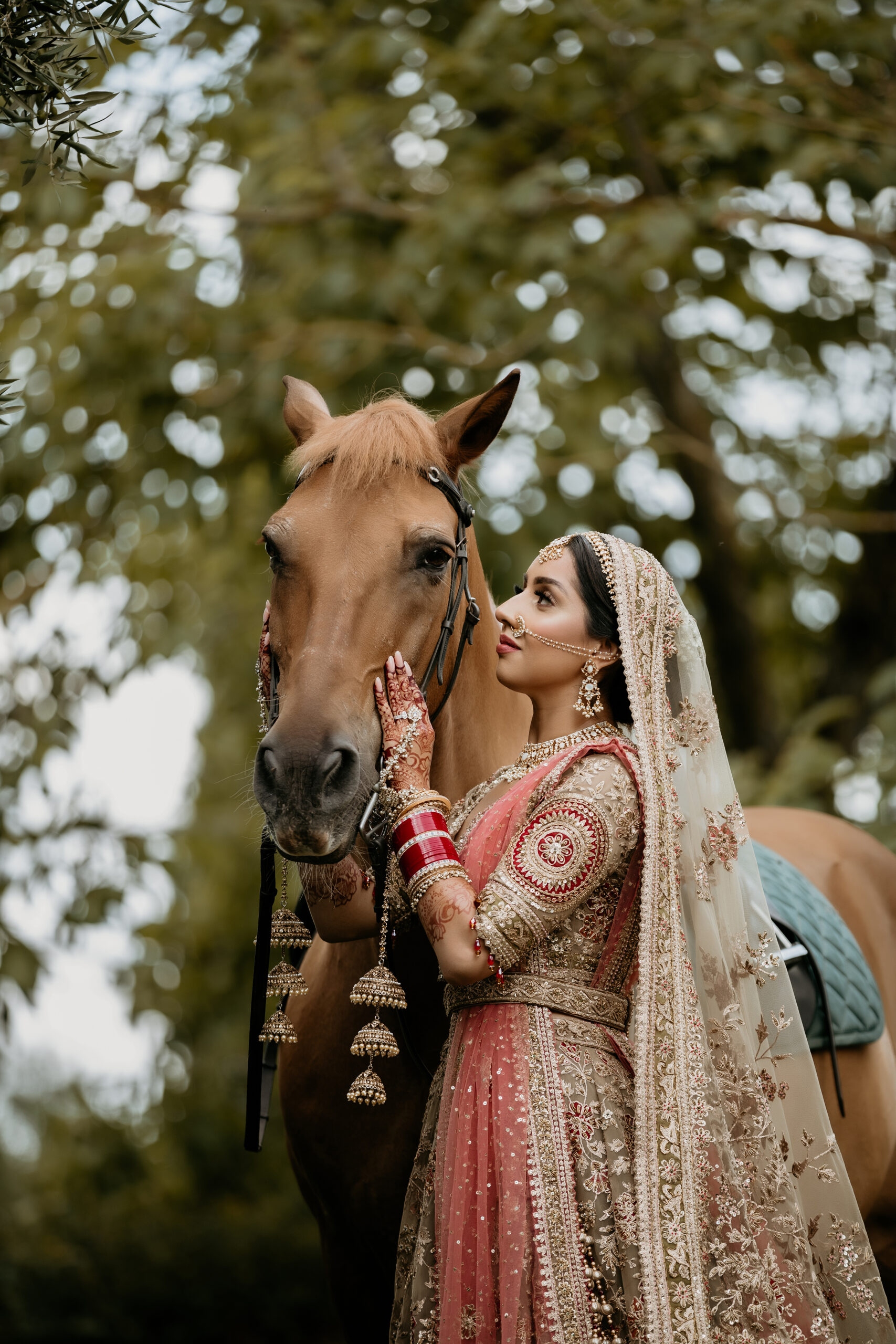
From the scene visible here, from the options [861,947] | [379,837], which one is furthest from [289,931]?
[861,947]

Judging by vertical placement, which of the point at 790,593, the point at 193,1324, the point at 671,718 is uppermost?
the point at 671,718

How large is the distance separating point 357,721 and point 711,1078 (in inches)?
34.1

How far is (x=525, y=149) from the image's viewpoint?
5727 mm

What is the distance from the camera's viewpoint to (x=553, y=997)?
2123 mm

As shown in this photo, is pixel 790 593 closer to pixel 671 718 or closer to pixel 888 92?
pixel 888 92

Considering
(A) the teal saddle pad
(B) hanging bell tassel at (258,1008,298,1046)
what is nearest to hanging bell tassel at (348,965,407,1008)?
(B) hanging bell tassel at (258,1008,298,1046)

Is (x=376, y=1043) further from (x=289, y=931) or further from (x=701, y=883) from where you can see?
(x=701, y=883)

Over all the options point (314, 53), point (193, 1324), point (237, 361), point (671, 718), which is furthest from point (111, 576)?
point (671, 718)

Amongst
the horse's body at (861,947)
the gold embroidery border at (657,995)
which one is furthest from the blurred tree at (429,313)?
the gold embroidery border at (657,995)

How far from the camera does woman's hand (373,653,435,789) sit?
213 cm

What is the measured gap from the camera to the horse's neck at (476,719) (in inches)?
100

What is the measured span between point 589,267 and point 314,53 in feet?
5.72

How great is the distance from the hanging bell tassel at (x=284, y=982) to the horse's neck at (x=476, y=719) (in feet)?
1.66

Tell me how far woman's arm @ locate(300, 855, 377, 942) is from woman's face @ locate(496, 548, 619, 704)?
18.9 inches
